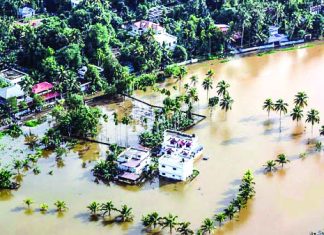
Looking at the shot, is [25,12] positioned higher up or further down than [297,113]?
higher up

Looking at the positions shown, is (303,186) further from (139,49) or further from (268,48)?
(268,48)

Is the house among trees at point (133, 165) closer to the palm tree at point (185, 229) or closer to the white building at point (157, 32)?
the palm tree at point (185, 229)

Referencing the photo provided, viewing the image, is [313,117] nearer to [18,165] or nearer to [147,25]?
[18,165]

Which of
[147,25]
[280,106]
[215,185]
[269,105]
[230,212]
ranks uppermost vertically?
[147,25]

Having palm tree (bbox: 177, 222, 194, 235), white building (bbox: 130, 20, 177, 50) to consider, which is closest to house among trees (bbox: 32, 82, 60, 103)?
white building (bbox: 130, 20, 177, 50)

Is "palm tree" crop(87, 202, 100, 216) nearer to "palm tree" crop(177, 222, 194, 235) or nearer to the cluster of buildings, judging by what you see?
the cluster of buildings

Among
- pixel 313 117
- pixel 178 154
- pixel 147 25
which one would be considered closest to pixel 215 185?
pixel 178 154

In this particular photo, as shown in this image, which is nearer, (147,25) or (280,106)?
(280,106)

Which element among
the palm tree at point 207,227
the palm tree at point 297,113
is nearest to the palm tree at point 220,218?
the palm tree at point 207,227
